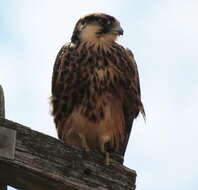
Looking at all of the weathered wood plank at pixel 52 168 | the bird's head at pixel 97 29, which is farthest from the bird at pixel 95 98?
the weathered wood plank at pixel 52 168

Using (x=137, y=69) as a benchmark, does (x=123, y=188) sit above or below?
below

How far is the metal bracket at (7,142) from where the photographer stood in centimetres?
221

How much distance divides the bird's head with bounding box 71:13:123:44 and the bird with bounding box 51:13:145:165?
1.12ft

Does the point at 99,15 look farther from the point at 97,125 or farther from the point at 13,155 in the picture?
the point at 13,155

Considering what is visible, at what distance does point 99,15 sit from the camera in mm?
5648

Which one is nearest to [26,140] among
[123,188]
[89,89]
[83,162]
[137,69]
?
[83,162]

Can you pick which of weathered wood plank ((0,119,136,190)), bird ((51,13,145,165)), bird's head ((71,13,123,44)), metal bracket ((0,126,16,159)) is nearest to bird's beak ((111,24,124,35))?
bird's head ((71,13,123,44))

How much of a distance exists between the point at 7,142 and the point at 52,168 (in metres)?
0.20

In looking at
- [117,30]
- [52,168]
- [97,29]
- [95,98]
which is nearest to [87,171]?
[52,168]

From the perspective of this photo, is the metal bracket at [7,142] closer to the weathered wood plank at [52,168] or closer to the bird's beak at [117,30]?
the weathered wood plank at [52,168]

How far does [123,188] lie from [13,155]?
50cm

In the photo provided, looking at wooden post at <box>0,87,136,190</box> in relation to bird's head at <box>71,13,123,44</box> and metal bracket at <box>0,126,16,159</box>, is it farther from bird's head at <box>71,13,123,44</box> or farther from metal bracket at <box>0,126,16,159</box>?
bird's head at <box>71,13,123,44</box>

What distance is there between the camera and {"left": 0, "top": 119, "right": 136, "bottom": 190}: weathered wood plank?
88.9 inches

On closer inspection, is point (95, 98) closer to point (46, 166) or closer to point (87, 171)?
point (87, 171)
